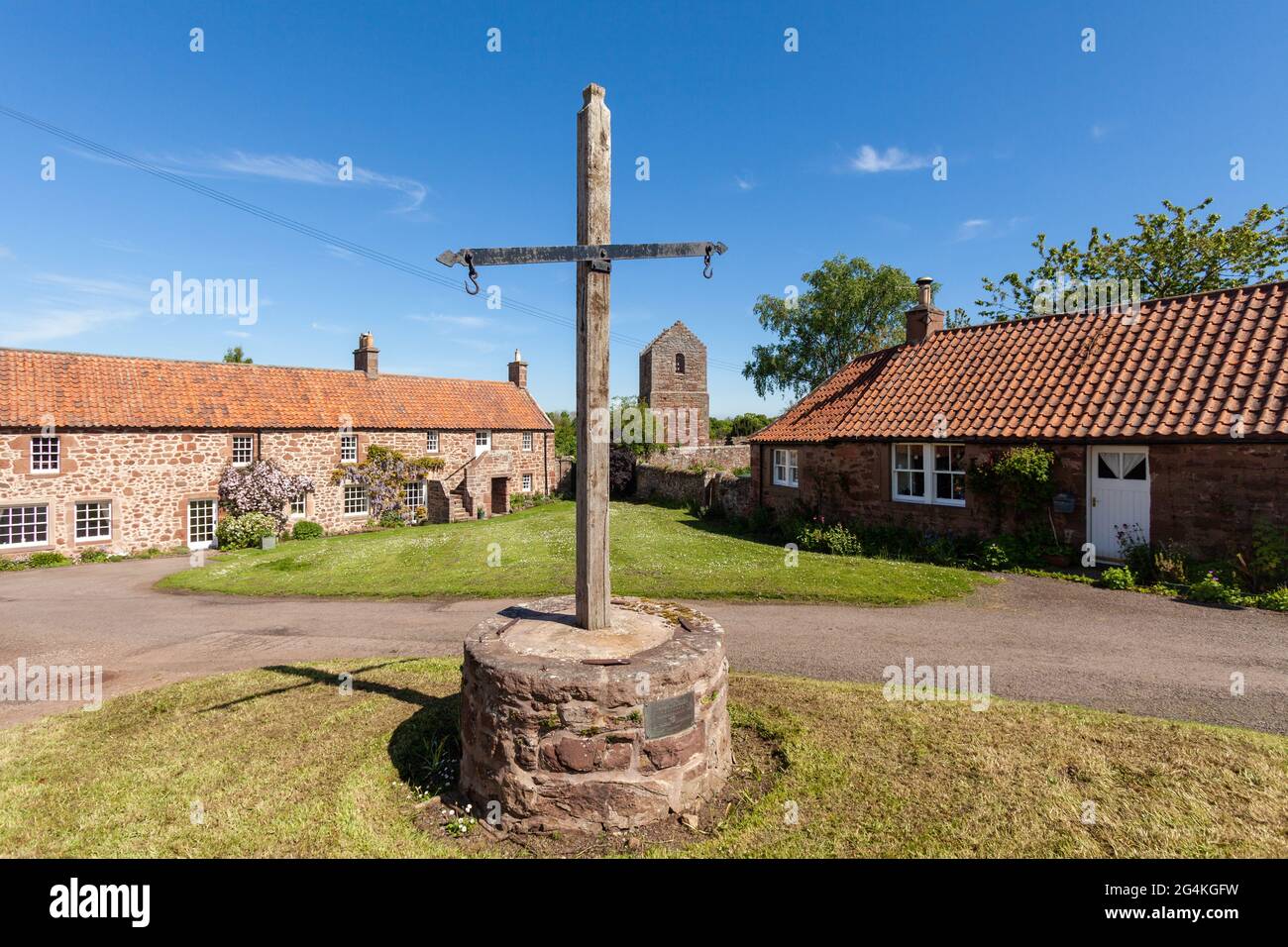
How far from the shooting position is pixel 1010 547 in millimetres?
13500

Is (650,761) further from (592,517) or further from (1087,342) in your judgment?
(1087,342)

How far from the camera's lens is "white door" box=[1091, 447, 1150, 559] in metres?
12.2

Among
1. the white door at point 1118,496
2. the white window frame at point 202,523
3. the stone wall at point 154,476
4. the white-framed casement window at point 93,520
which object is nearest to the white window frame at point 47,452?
the stone wall at point 154,476

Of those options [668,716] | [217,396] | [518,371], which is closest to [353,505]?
[217,396]

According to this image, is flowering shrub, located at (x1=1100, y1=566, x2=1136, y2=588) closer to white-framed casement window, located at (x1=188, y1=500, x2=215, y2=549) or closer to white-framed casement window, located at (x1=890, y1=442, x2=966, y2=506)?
white-framed casement window, located at (x1=890, y1=442, x2=966, y2=506)

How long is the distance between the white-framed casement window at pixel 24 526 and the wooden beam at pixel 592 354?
962 inches

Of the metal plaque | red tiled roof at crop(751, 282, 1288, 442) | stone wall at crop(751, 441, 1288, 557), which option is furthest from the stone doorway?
the metal plaque

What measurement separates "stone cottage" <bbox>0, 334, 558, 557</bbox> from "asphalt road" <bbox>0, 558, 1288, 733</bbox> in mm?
9785

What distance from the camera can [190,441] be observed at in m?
22.8

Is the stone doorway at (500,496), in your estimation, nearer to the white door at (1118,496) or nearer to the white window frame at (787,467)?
the white window frame at (787,467)

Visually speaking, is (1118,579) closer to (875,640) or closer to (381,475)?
(875,640)

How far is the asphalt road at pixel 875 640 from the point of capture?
691 centimetres
